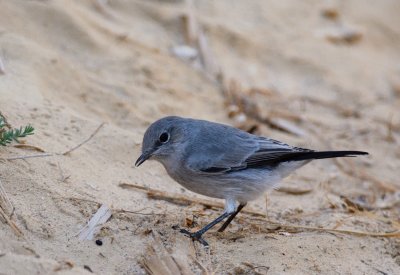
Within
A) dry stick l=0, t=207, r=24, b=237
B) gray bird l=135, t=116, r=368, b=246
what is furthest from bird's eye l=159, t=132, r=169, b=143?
dry stick l=0, t=207, r=24, b=237

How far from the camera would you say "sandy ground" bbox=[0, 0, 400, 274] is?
4809mm

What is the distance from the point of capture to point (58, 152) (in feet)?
18.0

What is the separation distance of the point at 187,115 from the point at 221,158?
6.02ft

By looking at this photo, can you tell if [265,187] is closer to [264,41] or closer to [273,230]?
[273,230]

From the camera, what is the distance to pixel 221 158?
557 cm

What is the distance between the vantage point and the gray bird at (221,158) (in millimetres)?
5449

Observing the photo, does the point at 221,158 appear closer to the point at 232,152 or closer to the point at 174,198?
the point at 232,152

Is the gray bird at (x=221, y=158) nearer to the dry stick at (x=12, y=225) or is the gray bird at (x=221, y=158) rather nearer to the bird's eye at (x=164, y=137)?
the bird's eye at (x=164, y=137)

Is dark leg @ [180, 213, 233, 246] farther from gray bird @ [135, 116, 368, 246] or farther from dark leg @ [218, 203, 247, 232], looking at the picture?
dark leg @ [218, 203, 247, 232]

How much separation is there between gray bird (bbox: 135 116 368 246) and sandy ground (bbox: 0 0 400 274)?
29cm

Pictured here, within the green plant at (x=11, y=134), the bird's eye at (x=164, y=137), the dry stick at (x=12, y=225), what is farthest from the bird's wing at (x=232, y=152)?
the dry stick at (x=12, y=225)

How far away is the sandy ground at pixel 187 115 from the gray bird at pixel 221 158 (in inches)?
11.5

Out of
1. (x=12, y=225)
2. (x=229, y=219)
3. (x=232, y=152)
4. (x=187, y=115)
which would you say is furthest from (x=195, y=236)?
(x=187, y=115)

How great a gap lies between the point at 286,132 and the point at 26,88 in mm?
3058
